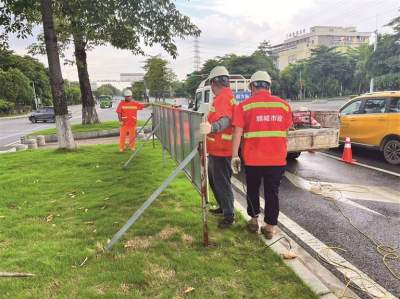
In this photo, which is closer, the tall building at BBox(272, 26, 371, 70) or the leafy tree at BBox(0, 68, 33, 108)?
the leafy tree at BBox(0, 68, 33, 108)

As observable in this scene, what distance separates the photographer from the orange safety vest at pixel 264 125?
4.21m

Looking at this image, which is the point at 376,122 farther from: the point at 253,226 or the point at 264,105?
the point at 264,105

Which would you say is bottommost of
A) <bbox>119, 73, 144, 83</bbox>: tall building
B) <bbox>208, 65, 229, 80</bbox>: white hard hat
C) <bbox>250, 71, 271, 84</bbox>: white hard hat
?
<bbox>250, 71, 271, 84</bbox>: white hard hat

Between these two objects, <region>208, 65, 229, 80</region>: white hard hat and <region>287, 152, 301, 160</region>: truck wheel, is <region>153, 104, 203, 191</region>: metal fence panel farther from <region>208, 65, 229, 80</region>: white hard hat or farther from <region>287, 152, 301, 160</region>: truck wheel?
<region>287, 152, 301, 160</region>: truck wheel

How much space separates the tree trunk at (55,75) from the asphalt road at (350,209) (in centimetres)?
666

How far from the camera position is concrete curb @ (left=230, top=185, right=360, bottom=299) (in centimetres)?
336

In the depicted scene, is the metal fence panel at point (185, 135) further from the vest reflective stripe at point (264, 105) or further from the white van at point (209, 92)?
the white van at point (209, 92)

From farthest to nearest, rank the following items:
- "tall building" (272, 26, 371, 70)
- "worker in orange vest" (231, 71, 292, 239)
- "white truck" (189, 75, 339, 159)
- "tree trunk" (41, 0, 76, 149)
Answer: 1. "tall building" (272, 26, 371, 70)
2. "tree trunk" (41, 0, 76, 149)
3. "white truck" (189, 75, 339, 159)
4. "worker in orange vest" (231, 71, 292, 239)

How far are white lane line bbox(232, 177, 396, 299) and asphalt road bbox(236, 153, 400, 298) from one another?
0.06 meters

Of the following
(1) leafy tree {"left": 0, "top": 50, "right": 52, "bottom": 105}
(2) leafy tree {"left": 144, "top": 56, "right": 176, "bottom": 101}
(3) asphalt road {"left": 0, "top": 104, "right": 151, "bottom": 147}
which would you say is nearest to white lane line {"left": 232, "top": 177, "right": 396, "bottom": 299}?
(3) asphalt road {"left": 0, "top": 104, "right": 151, "bottom": 147}

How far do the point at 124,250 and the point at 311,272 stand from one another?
6.66 ft

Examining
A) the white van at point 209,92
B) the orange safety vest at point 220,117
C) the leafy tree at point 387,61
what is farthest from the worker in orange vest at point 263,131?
the leafy tree at point 387,61

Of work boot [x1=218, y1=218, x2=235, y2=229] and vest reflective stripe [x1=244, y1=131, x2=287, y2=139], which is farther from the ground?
vest reflective stripe [x1=244, y1=131, x2=287, y2=139]

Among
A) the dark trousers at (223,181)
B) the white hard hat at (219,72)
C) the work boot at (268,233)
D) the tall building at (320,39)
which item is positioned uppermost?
the tall building at (320,39)
